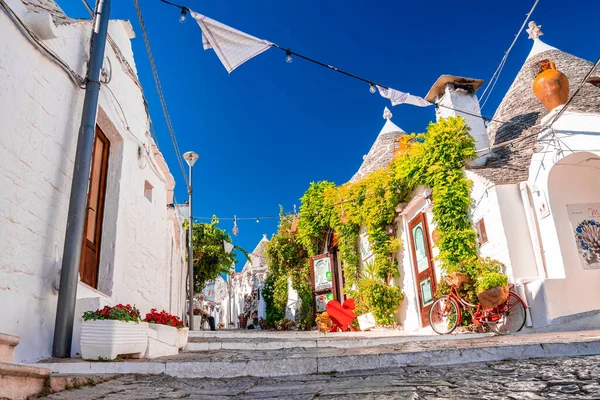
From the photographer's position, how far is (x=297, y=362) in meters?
4.02

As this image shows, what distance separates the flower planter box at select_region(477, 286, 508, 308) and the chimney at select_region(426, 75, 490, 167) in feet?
12.5

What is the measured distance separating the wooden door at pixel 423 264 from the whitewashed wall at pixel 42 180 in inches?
249

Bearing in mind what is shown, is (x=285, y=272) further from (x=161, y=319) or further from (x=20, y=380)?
(x=20, y=380)

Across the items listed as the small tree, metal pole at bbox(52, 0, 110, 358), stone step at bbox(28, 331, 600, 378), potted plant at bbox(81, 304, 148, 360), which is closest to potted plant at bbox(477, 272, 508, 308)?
stone step at bbox(28, 331, 600, 378)

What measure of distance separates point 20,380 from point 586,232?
8.68 m

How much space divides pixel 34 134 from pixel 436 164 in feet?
24.5

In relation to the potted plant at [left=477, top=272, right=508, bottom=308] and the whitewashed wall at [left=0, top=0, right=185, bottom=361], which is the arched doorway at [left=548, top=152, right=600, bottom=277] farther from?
the whitewashed wall at [left=0, top=0, right=185, bottom=361]


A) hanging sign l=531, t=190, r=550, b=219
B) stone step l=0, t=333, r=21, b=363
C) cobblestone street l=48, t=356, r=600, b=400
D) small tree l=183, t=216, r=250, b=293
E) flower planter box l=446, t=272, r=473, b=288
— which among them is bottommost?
cobblestone street l=48, t=356, r=600, b=400

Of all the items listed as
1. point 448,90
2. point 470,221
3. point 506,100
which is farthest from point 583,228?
point 506,100

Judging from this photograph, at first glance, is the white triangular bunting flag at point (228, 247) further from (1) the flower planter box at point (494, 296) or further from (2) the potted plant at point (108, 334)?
(2) the potted plant at point (108, 334)

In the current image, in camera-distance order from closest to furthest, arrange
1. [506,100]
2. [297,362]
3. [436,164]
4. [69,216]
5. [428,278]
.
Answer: [297,362] < [69,216] < [436,164] < [428,278] < [506,100]

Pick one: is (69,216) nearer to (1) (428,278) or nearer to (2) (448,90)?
(1) (428,278)

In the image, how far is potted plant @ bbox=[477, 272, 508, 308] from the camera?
7.53 metres

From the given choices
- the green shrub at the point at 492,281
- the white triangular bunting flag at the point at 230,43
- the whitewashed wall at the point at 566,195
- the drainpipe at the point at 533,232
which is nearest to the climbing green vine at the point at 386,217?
the green shrub at the point at 492,281
